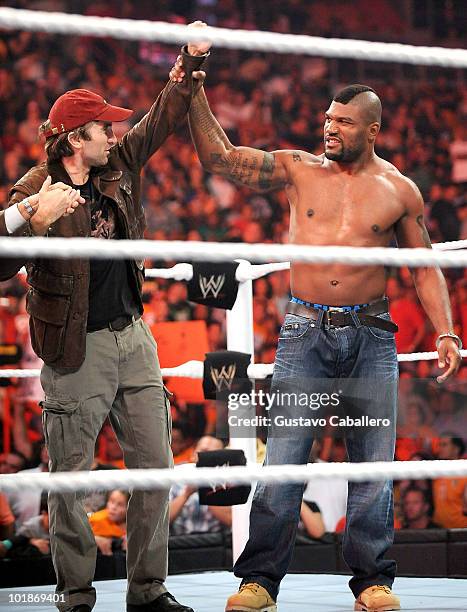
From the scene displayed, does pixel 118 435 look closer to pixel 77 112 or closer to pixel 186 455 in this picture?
pixel 77 112

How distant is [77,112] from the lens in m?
1.89

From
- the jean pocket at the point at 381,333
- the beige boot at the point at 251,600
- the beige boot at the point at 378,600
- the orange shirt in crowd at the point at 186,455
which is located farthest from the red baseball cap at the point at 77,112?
the orange shirt in crowd at the point at 186,455

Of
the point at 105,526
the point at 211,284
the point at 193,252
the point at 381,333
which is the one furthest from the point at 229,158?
the point at 105,526

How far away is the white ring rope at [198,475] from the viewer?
934 mm

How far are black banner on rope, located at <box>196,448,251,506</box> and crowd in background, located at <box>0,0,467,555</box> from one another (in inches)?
43.4

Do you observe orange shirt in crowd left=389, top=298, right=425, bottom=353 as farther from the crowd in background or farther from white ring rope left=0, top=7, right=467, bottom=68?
white ring rope left=0, top=7, right=467, bottom=68

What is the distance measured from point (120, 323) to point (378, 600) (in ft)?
2.29

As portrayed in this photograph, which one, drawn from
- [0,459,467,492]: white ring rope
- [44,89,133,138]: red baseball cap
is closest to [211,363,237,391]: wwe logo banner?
[44,89,133,138]: red baseball cap

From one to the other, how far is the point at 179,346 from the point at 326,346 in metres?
1.08

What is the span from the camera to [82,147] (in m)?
1.88

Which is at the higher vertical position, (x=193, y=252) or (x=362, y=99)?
(x=362, y=99)

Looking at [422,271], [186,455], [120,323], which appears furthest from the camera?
[186,455]

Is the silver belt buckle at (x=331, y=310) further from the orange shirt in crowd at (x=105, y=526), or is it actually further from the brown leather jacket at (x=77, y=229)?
the orange shirt in crowd at (x=105, y=526)

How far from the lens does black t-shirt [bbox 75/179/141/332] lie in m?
1.85
